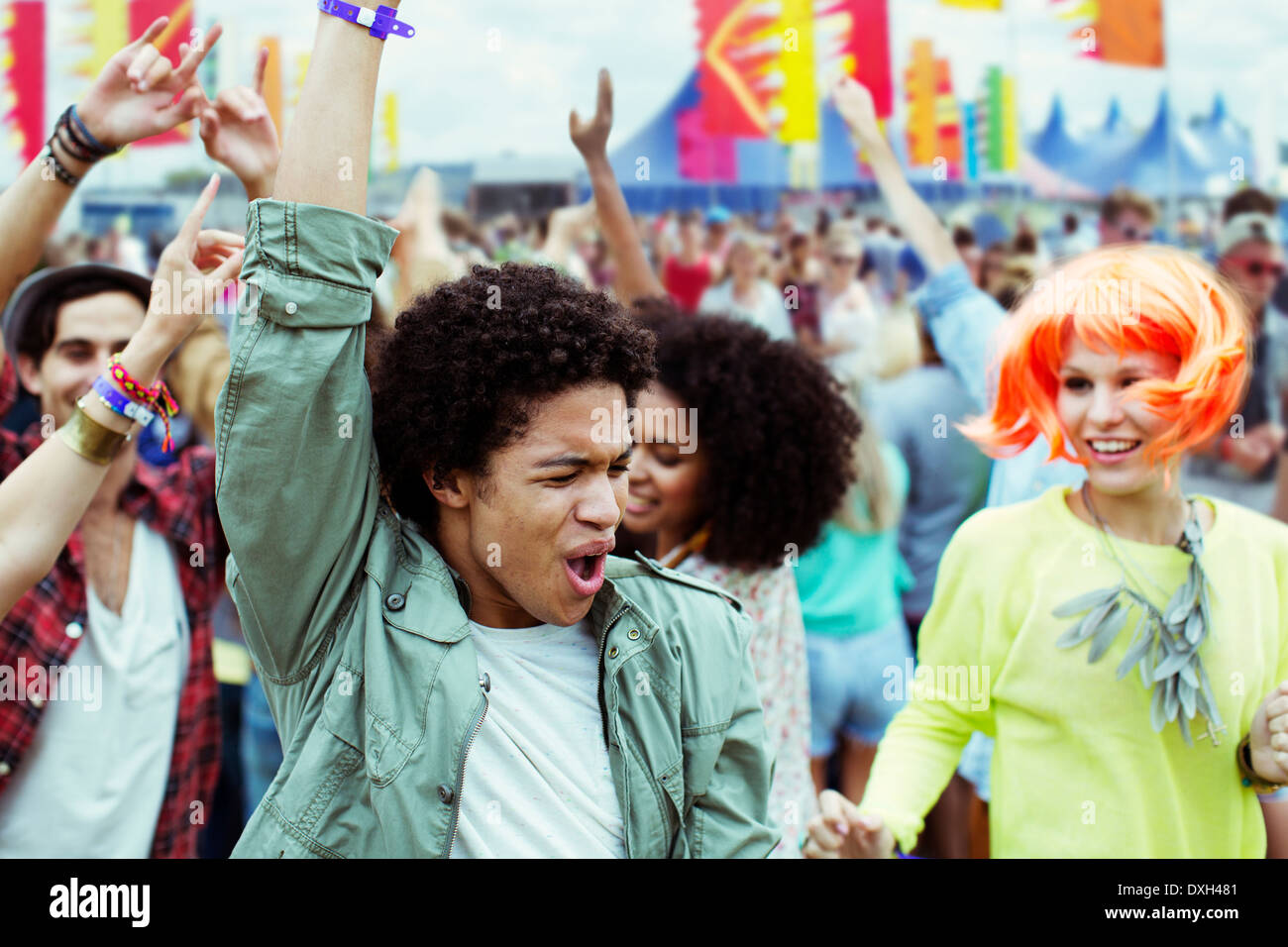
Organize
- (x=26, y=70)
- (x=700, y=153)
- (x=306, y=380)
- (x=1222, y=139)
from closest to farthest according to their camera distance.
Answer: (x=306, y=380) < (x=26, y=70) < (x=700, y=153) < (x=1222, y=139)

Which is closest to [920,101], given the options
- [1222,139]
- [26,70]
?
[1222,139]

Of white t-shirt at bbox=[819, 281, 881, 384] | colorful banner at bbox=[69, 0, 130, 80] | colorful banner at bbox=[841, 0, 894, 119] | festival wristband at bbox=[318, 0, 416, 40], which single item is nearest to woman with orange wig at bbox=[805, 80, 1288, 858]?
festival wristband at bbox=[318, 0, 416, 40]

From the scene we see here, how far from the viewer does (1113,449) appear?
1950 millimetres

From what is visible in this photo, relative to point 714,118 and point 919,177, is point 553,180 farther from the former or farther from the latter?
point 919,177

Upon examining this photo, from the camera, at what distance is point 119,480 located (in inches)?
99.2

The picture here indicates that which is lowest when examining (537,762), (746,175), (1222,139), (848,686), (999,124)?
(848,686)

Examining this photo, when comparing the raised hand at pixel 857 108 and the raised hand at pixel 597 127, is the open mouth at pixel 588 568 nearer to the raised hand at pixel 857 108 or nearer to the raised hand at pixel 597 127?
the raised hand at pixel 597 127

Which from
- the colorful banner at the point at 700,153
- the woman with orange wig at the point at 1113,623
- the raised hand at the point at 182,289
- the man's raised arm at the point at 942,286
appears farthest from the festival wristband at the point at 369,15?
the colorful banner at the point at 700,153

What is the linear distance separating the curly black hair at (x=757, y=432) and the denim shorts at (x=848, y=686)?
1.44ft

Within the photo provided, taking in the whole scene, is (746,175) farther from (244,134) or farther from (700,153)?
(244,134)

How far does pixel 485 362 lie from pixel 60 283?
1.60 meters
